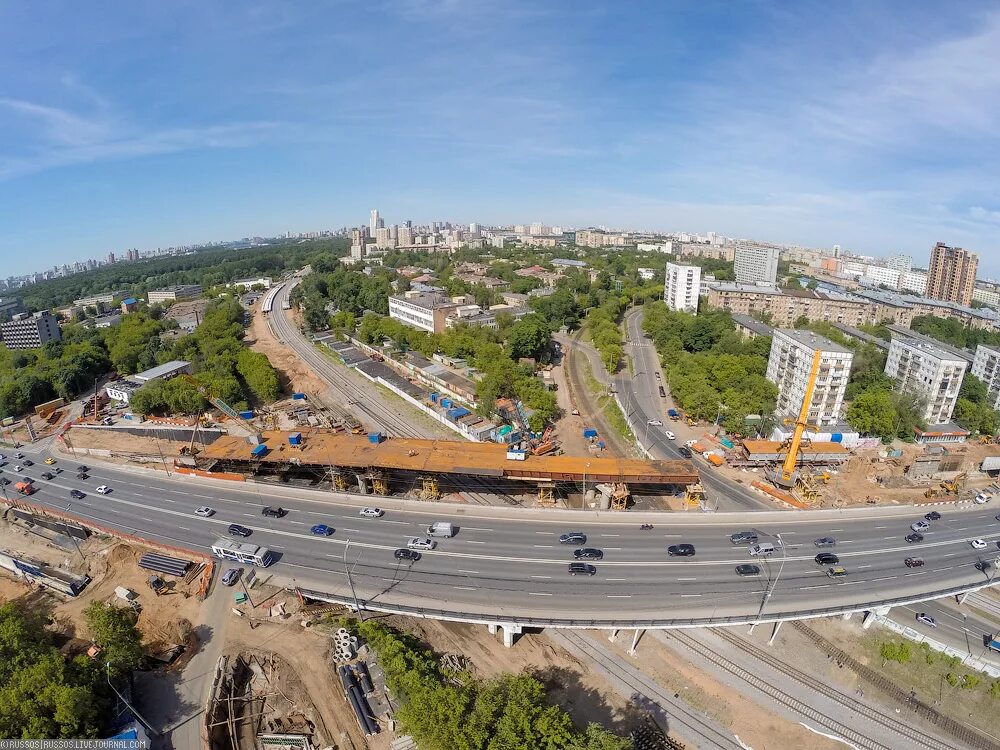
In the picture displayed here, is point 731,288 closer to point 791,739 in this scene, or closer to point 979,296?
point 791,739

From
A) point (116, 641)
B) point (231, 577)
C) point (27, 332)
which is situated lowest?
point (231, 577)

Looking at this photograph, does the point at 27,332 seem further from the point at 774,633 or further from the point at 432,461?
the point at 774,633

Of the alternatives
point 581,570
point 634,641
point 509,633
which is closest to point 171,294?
point 509,633

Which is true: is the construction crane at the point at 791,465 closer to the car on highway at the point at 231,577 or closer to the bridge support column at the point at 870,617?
the bridge support column at the point at 870,617

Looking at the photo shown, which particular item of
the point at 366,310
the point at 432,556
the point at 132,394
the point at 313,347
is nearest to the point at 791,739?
the point at 432,556

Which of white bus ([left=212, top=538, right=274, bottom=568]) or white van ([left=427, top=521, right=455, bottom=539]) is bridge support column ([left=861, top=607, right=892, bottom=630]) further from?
white bus ([left=212, top=538, right=274, bottom=568])

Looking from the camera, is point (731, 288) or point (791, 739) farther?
point (731, 288)
